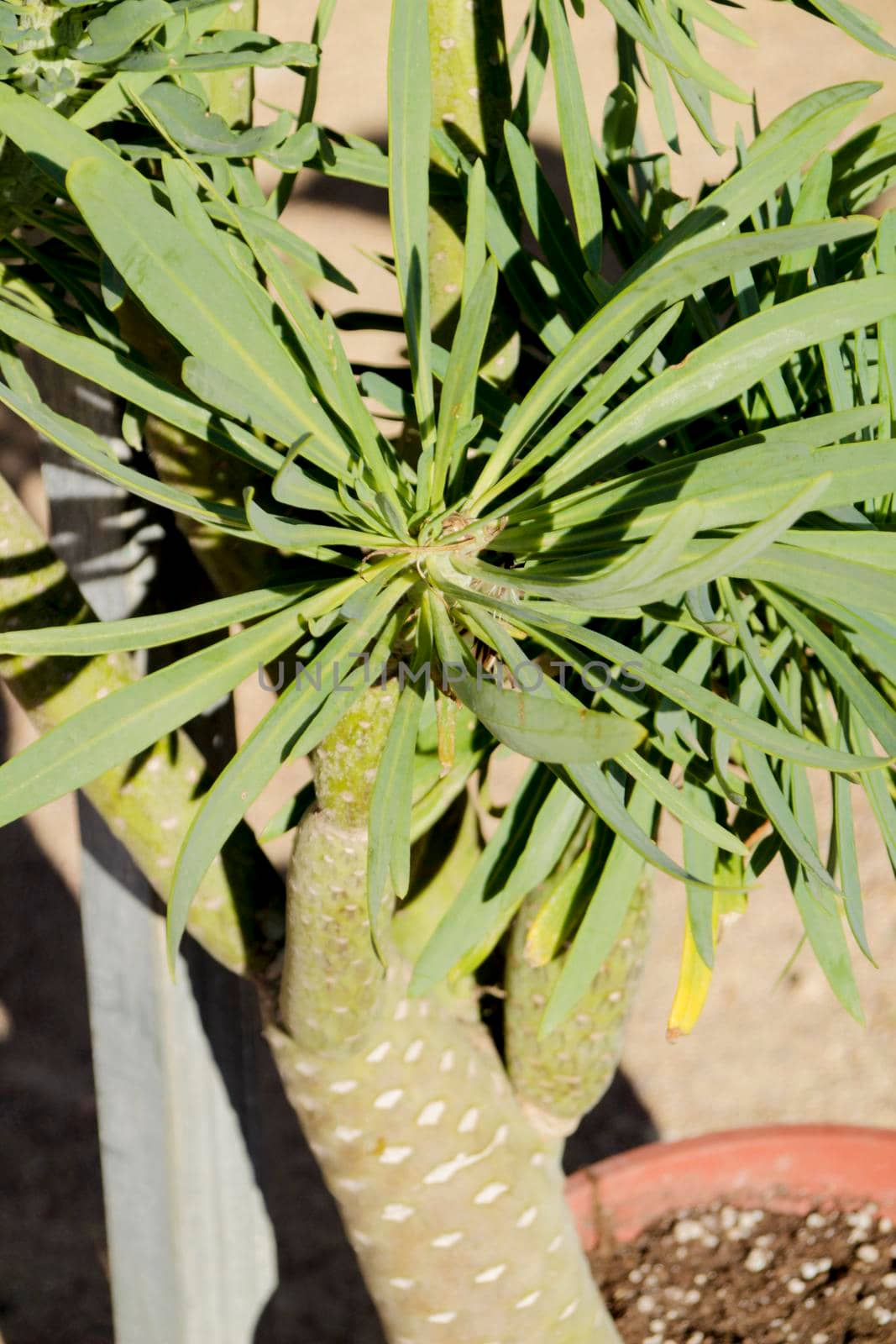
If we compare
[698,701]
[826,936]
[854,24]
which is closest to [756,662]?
[698,701]

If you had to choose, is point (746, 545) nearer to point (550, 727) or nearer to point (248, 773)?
point (550, 727)

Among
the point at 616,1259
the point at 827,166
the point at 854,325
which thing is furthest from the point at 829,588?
the point at 616,1259

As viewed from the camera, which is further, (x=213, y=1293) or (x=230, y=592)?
(x=213, y=1293)

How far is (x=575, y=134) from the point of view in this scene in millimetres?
461

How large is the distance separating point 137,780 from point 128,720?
7.7 inches

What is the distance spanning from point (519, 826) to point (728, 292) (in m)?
0.27

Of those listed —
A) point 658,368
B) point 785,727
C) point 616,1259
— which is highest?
point 658,368

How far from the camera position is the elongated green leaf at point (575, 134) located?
449 mm

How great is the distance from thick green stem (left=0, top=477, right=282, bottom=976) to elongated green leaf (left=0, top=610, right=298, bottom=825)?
169mm

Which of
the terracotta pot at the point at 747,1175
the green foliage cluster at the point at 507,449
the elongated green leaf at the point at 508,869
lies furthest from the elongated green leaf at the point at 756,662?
the terracotta pot at the point at 747,1175

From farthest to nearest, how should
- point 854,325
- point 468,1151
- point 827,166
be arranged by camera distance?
point 468,1151
point 827,166
point 854,325

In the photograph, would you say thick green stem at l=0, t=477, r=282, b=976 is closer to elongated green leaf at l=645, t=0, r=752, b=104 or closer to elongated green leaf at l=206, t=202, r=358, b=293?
elongated green leaf at l=206, t=202, r=358, b=293

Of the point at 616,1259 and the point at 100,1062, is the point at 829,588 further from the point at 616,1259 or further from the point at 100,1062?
the point at 616,1259

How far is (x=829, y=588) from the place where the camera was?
375mm
